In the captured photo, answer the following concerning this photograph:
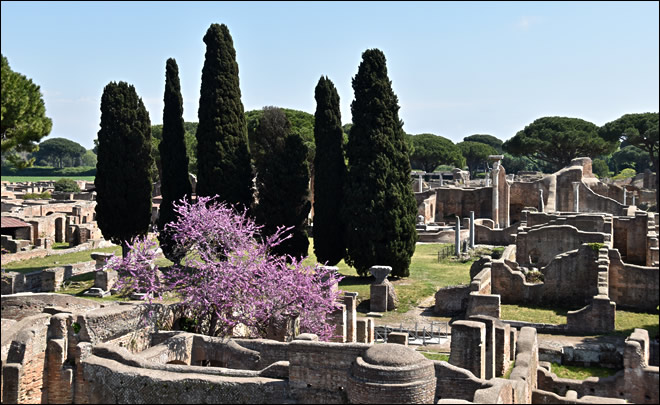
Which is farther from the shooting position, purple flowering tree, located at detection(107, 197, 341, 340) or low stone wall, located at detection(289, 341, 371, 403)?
purple flowering tree, located at detection(107, 197, 341, 340)

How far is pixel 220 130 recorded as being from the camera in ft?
95.3

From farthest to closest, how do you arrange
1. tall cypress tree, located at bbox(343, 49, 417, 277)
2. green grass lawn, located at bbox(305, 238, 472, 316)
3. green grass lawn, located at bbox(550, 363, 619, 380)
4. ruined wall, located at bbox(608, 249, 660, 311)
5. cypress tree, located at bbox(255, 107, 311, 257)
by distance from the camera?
cypress tree, located at bbox(255, 107, 311, 257)
tall cypress tree, located at bbox(343, 49, 417, 277)
green grass lawn, located at bbox(305, 238, 472, 316)
ruined wall, located at bbox(608, 249, 660, 311)
green grass lawn, located at bbox(550, 363, 619, 380)

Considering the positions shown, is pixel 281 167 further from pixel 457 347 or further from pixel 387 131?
pixel 457 347

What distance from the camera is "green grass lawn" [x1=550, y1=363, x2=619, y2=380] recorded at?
55.4 feet

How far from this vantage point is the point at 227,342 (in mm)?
15141

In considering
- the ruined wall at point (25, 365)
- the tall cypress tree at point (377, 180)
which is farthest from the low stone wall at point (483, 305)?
the ruined wall at point (25, 365)

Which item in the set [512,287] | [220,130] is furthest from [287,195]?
[512,287]

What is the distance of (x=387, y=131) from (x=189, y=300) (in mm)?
13340

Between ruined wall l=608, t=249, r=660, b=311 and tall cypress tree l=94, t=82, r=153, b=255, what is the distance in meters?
19.4

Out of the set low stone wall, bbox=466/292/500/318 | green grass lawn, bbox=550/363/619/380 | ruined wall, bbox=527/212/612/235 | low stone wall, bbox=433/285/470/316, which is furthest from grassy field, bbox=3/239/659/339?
ruined wall, bbox=527/212/612/235

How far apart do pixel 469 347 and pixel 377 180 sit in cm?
1398

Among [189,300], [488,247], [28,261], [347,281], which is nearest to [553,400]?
[189,300]

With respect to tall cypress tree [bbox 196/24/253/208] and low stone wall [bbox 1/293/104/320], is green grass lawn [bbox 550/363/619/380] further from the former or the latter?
tall cypress tree [bbox 196/24/253/208]

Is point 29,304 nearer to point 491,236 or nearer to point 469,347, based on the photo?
point 469,347
